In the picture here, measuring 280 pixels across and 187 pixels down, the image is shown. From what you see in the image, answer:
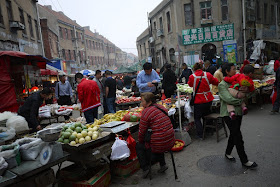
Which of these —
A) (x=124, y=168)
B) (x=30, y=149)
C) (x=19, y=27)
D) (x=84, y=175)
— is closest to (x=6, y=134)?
(x=30, y=149)

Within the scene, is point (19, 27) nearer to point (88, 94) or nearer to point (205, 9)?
point (88, 94)

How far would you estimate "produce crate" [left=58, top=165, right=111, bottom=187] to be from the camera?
3590mm

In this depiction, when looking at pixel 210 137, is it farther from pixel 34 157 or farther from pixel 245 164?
pixel 34 157

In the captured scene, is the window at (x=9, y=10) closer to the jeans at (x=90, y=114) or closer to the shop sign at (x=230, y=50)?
the jeans at (x=90, y=114)

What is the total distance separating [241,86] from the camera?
12.2 ft

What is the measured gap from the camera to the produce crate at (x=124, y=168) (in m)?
4.18

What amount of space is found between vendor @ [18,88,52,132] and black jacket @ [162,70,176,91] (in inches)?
162

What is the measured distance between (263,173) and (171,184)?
1.75 m

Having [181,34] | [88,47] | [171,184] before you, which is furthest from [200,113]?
[88,47]

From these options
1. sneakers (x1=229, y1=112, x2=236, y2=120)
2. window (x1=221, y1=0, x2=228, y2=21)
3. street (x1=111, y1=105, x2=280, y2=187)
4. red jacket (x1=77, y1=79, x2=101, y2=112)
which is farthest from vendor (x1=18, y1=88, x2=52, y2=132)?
window (x1=221, y1=0, x2=228, y2=21)

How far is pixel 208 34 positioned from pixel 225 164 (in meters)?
17.6

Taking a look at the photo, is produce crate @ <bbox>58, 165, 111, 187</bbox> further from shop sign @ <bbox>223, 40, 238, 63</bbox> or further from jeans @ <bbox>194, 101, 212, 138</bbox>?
shop sign @ <bbox>223, 40, 238, 63</bbox>

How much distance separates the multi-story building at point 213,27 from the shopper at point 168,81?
36.4ft

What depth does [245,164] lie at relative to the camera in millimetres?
3973
